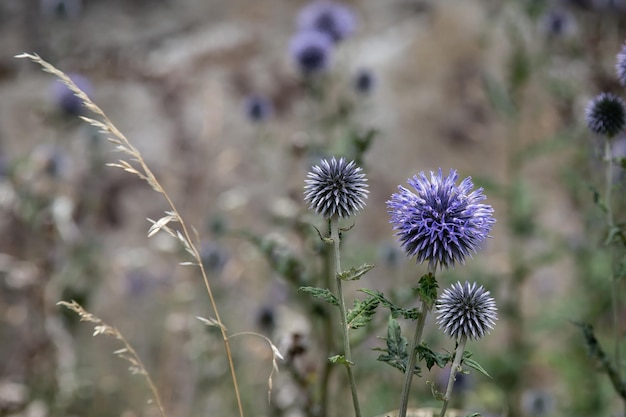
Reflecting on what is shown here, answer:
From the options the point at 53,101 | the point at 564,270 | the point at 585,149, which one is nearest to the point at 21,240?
the point at 53,101

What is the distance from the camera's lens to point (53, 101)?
3.52m

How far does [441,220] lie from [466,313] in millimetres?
194

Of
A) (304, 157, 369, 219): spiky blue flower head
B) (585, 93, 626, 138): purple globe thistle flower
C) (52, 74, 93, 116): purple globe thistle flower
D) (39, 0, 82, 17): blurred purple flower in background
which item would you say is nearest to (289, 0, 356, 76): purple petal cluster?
(52, 74, 93, 116): purple globe thistle flower

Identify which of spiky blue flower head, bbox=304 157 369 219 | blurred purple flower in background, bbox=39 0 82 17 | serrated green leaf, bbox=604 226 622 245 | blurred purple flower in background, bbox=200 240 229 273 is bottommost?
spiky blue flower head, bbox=304 157 369 219

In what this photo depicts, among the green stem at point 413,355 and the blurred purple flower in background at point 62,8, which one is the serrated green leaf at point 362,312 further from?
the blurred purple flower in background at point 62,8

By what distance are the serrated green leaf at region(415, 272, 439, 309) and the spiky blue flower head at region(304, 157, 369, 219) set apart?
0.76 feet

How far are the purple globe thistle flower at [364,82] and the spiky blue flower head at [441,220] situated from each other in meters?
2.73

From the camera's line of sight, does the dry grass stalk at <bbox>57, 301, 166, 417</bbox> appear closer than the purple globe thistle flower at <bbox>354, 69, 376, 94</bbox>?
Yes

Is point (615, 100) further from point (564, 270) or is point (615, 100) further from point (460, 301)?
point (564, 270)

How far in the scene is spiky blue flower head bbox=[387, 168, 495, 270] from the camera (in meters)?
1.21

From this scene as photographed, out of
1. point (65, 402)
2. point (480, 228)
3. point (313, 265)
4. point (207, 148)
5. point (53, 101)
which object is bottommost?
point (65, 402)

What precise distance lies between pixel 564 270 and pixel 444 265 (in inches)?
161

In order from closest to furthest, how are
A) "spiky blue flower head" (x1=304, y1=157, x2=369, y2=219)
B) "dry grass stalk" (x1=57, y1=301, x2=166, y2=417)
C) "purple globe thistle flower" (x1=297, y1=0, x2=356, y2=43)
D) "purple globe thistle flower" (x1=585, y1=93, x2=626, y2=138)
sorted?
1. "spiky blue flower head" (x1=304, y1=157, x2=369, y2=219)
2. "dry grass stalk" (x1=57, y1=301, x2=166, y2=417)
3. "purple globe thistle flower" (x1=585, y1=93, x2=626, y2=138)
4. "purple globe thistle flower" (x1=297, y1=0, x2=356, y2=43)

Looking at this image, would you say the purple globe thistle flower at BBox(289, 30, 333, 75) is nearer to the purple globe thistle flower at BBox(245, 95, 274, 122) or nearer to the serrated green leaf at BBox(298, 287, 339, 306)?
the purple globe thistle flower at BBox(245, 95, 274, 122)
